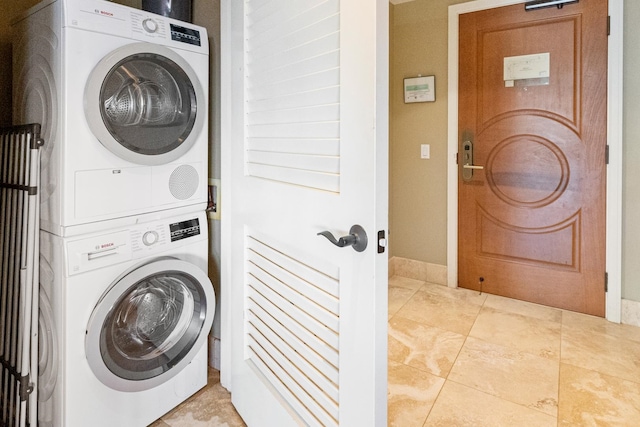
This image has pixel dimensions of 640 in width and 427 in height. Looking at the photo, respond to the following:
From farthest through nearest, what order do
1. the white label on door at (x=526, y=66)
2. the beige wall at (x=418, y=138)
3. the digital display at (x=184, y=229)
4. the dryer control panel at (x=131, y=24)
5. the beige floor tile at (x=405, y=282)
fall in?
the beige floor tile at (x=405, y=282) < the beige wall at (x=418, y=138) < the white label on door at (x=526, y=66) < the digital display at (x=184, y=229) < the dryer control panel at (x=131, y=24)

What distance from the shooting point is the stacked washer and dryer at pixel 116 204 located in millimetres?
1291

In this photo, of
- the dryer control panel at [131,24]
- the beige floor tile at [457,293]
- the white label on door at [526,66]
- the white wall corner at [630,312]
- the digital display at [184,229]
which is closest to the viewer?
the dryer control panel at [131,24]

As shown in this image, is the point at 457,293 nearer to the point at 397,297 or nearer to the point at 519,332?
the point at 397,297

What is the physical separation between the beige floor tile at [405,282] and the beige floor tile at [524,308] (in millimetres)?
539

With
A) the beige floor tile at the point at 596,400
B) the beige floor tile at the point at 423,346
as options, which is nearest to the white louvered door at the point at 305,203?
the beige floor tile at the point at 423,346

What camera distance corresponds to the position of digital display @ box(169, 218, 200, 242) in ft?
5.28

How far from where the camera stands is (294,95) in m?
1.20

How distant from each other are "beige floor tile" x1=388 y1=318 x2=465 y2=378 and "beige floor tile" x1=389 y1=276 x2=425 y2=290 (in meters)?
0.63

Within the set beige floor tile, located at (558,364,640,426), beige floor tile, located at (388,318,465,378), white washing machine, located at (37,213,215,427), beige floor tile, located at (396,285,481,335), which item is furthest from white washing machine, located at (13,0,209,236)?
beige floor tile, located at (558,364,640,426)

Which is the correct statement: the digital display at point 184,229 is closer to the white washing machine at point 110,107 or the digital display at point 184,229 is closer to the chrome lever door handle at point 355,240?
the white washing machine at point 110,107

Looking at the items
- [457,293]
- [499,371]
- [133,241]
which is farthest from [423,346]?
[133,241]

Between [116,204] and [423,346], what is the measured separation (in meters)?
1.76

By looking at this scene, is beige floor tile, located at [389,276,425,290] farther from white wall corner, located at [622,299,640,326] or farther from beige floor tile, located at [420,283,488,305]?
white wall corner, located at [622,299,640,326]

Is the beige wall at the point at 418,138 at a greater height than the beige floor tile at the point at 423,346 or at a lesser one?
greater
